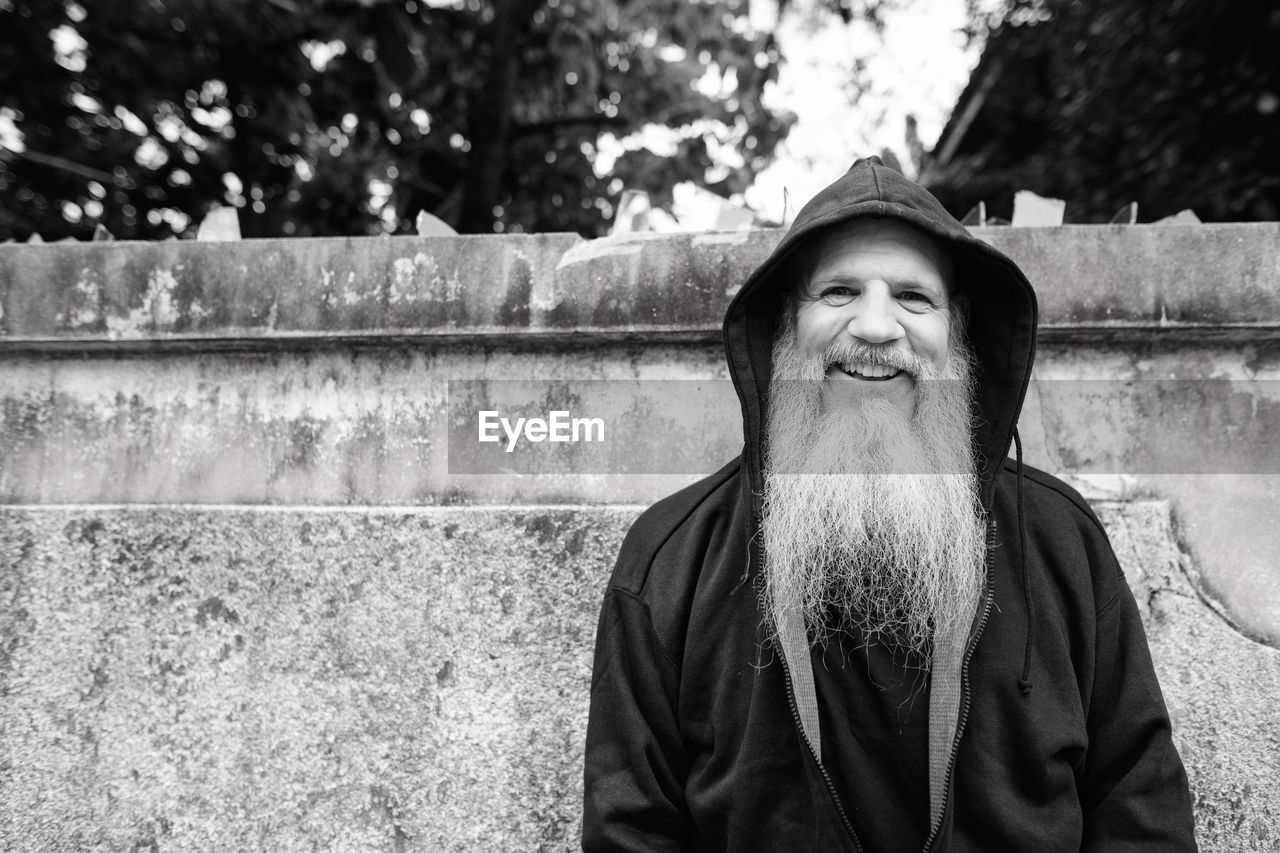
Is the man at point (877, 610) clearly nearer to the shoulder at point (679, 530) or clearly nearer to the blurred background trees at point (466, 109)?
the shoulder at point (679, 530)

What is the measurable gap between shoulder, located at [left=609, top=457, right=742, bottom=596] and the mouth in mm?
334

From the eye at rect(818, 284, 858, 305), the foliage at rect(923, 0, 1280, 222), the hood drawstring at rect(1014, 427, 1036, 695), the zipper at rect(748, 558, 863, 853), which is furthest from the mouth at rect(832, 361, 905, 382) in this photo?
the foliage at rect(923, 0, 1280, 222)

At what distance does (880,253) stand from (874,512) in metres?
0.57

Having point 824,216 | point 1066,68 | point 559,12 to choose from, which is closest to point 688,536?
point 824,216

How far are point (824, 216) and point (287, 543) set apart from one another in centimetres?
155

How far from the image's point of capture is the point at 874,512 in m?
1.92

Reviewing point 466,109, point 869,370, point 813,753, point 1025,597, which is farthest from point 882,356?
point 466,109

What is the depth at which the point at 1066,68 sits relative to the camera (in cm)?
765

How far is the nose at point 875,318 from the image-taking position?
1904 millimetres

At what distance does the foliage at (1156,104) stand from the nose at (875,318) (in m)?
3.89

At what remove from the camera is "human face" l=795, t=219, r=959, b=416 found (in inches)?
76.2

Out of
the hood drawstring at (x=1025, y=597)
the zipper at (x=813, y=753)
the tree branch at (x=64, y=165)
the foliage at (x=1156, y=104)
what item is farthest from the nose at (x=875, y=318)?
the tree branch at (x=64, y=165)

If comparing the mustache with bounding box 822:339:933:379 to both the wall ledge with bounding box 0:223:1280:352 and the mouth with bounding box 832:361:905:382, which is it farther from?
the wall ledge with bounding box 0:223:1280:352
